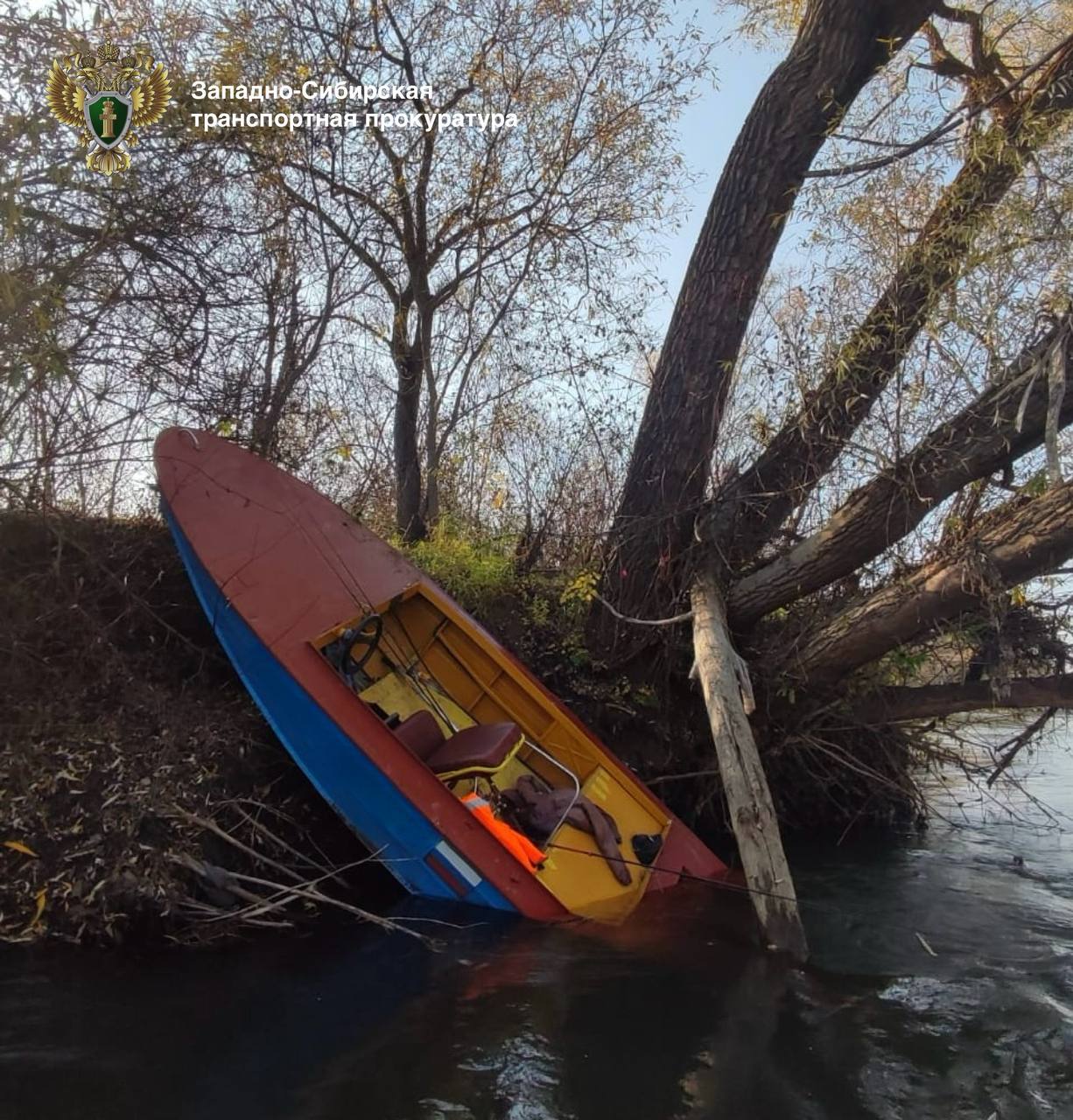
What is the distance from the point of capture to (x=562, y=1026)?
378 centimetres

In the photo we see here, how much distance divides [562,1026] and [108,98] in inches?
221

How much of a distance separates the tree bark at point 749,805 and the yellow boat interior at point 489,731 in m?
0.94

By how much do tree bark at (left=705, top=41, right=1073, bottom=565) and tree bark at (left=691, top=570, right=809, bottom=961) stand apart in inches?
59.2

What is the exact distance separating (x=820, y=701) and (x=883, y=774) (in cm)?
129

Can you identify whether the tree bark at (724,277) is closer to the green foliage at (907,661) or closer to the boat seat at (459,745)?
the green foliage at (907,661)

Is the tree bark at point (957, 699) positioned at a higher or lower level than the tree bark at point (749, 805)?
higher

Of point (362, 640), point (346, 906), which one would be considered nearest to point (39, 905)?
point (346, 906)

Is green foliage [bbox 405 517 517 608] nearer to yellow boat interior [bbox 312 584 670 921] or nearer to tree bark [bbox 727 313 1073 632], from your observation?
yellow boat interior [bbox 312 584 670 921]

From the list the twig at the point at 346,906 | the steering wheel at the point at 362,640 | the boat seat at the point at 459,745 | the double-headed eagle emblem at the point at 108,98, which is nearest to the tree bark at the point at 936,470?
the boat seat at the point at 459,745

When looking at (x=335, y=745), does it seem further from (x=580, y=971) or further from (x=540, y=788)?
(x=580, y=971)

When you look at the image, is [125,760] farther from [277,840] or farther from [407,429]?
[407,429]

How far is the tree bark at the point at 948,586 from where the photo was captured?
4.55 m

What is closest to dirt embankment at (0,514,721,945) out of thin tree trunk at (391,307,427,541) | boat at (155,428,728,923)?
boat at (155,428,728,923)

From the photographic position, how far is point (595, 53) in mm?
9180
